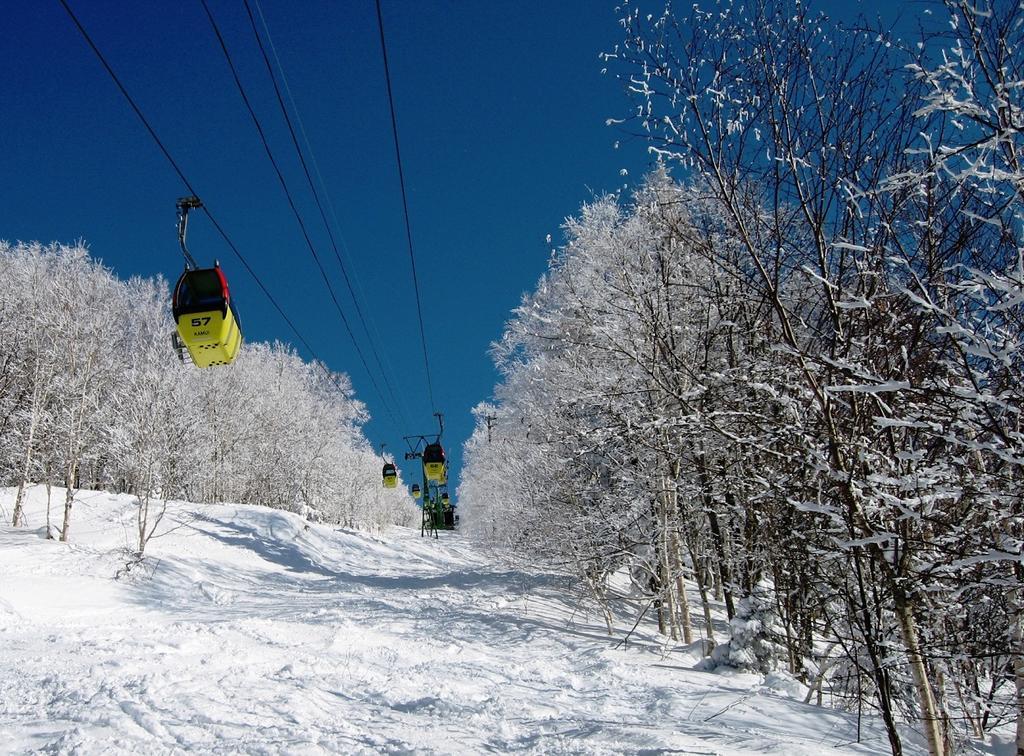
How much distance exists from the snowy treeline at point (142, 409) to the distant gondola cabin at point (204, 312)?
976 centimetres

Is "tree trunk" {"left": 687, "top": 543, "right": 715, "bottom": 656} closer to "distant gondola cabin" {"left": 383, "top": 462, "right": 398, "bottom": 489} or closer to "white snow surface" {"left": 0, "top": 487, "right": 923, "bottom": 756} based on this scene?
"white snow surface" {"left": 0, "top": 487, "right": 923, "bottom": 756}

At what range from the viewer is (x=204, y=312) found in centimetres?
720

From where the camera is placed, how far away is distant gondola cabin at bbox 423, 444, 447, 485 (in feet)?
72.1

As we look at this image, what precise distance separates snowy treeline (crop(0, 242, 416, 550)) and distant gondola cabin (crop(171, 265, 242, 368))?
32.0 ft

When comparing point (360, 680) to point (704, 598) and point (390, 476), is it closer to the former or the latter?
point (704, 598)

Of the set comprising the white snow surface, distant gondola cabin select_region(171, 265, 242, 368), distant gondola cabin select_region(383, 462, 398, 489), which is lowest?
the white snow surface

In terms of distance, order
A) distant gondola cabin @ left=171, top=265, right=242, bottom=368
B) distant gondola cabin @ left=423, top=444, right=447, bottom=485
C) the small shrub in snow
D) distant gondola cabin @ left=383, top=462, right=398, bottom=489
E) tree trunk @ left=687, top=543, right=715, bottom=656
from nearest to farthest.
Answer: the small shrub in snow, distant gondola cabin @ left=171, top=265, right=242, bottom=368, tree trunk @ left=687, top=543, right=715, bottom=656, distant gondola cabin @ left=423, top=444, right=447, bottom=485, distant gondola cabin @ left=383, top=462, right=398, bottom=489

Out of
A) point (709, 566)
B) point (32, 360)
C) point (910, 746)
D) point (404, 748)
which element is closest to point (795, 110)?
point (404, 748)

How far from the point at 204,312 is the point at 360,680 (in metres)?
4.67

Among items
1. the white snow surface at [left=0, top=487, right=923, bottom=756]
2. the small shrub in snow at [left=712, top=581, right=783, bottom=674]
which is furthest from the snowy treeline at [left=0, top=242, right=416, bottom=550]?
the small shrub in snow at [left=712, top=581, right=783, bottom=674]

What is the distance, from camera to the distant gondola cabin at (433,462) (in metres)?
22.0

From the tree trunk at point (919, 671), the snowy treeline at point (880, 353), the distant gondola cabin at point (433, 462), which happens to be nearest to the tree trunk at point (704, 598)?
the snowy treeline at point (880, 353)

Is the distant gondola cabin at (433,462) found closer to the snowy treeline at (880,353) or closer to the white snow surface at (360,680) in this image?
the white snow surface at (360,680)

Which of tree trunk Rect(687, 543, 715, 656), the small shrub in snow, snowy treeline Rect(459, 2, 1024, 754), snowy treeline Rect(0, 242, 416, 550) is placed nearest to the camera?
snowy treeline Rect(459, 2, 1024, 754)
